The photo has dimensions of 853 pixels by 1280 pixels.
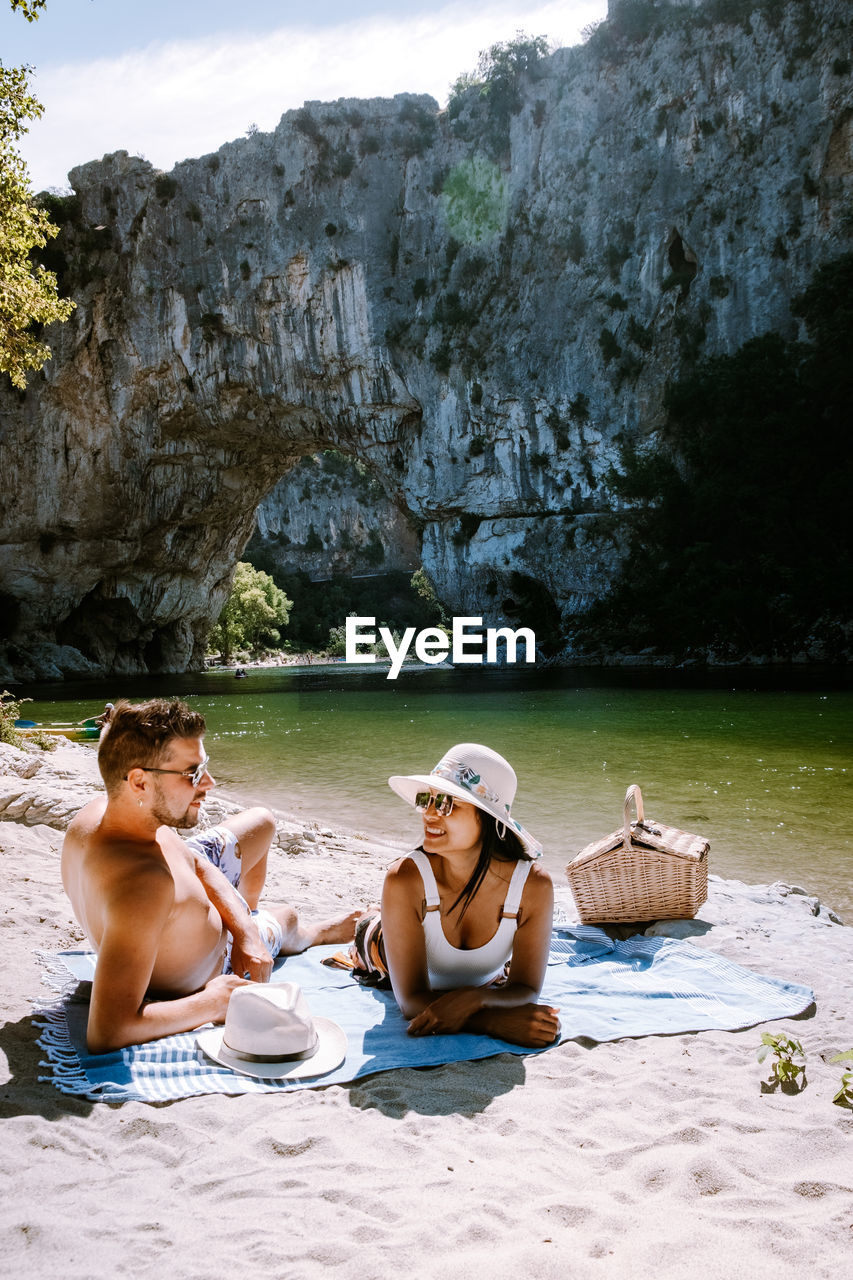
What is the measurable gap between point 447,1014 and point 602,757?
386 inches

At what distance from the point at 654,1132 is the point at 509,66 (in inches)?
1785

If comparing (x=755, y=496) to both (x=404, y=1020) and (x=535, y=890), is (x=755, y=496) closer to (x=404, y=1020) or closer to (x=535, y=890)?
(x=535, y=890)

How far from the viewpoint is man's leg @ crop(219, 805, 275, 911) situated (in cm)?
355

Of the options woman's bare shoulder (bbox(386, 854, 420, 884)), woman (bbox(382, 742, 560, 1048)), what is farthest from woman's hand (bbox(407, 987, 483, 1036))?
woman's bare shoulder (bbox(386, 854, 420, 884))

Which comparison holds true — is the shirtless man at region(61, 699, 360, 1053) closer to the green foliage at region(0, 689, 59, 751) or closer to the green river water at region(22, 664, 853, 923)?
the green river water at region(22, 664, 853, 923)

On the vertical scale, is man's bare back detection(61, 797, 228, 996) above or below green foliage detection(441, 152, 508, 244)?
below

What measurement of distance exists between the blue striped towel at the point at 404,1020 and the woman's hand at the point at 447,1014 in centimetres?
4

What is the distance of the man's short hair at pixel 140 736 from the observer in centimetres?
263

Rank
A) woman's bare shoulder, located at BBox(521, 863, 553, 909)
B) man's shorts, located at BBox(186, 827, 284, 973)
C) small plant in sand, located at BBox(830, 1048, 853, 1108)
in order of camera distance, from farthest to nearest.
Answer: man's shorts, located at BBox(186, 827, 284, 973)
woman's bare shoulder, located at BBox(521, 863, 553, 909)
small plant in sand, located at BBox(830, 1048, 853, 1108)

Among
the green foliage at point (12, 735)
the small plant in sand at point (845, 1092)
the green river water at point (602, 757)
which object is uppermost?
→ the small plant in sand at point (845, 1092)

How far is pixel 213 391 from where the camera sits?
38.2 meters

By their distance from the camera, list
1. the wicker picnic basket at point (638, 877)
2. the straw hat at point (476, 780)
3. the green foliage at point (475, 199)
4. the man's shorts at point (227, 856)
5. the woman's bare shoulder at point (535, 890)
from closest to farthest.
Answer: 1. the straw hat at point (476, 780)
2. the woman's bare shoulder at point (535, 890)
3. the man's shorts at point (227, 856)
4. the wicker picnic basket at point (638, 877)
5. the green foliage at point (475, 199)

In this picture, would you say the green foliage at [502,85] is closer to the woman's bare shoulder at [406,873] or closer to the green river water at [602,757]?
the green river water at [602,757]

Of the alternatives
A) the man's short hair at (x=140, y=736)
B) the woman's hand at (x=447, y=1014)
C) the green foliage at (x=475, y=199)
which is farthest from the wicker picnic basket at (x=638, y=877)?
the green foliage at (x=475, y=199)
